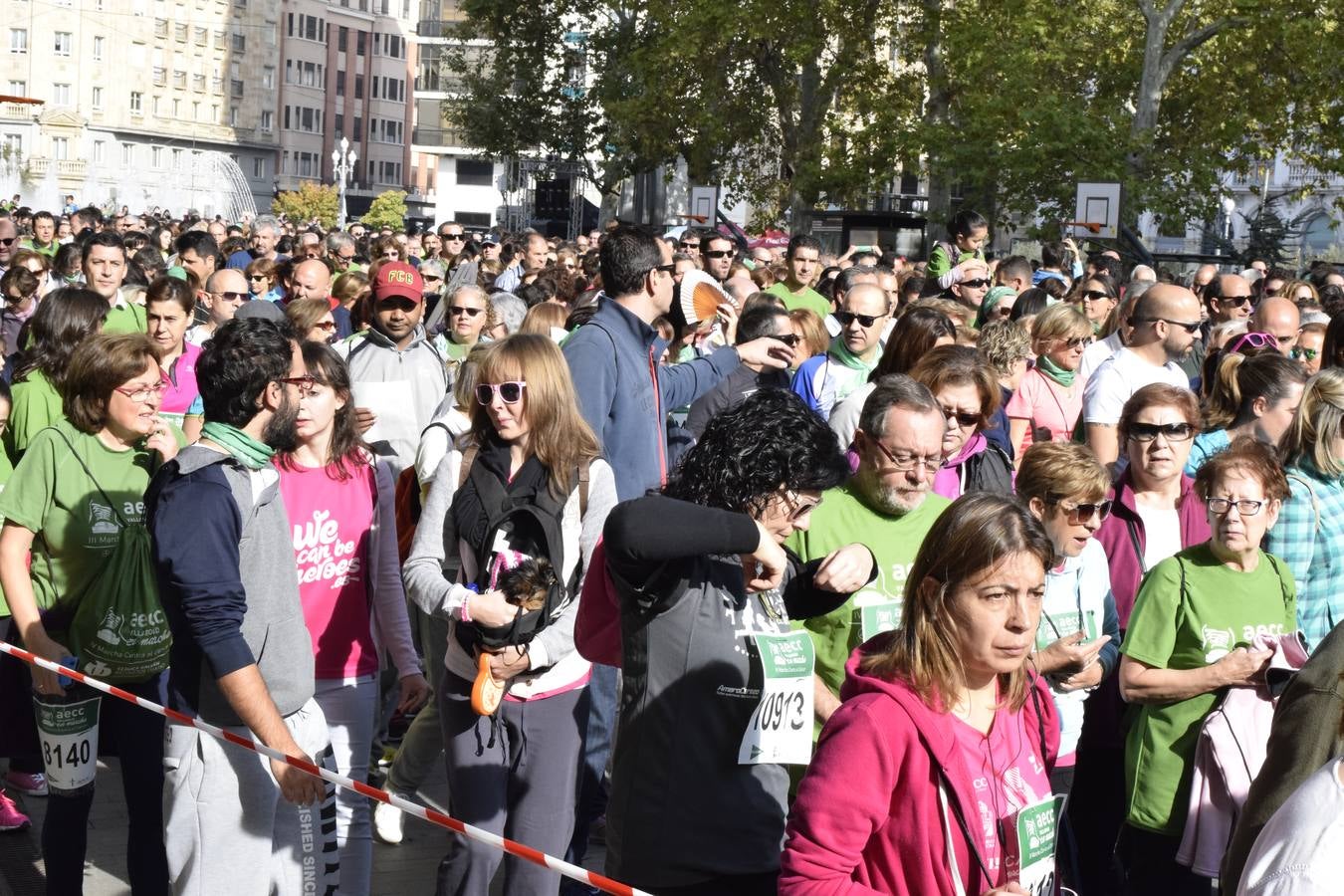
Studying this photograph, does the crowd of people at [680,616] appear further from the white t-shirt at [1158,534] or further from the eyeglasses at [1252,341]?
the eyeglasses at [1252,341]

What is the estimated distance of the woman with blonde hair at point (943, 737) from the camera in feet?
9.13

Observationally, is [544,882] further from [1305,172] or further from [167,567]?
[1305,172]

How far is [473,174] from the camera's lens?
98.6 meters

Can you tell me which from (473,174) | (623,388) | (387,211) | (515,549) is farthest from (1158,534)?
(473,174)

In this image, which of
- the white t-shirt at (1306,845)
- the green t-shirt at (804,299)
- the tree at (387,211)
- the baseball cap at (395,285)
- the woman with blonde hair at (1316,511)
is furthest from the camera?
the tree at (387,211)

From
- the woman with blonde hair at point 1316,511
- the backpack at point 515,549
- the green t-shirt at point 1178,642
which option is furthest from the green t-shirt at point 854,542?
the woman with blonde hair at point 1316,511

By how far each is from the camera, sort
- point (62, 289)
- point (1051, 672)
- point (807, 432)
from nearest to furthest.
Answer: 1. point (807, 432)
2. point (1051, 672)
3. point (62, 289)

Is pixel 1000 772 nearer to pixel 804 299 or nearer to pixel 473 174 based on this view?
pixel 804 299

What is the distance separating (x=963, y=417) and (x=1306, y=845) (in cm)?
277

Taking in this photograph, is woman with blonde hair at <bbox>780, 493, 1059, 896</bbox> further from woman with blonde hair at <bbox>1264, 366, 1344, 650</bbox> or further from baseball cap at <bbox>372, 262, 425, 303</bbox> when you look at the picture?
baseball cap at <bbox>372, 262, 425, 303</bbox>

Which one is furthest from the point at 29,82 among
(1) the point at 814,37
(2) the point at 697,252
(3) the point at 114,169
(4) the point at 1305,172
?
(2) the point at 697,252

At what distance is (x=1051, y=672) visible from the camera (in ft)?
14.4

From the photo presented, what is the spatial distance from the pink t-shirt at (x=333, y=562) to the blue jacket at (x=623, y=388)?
3.38ft

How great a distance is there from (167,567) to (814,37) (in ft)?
91.9
